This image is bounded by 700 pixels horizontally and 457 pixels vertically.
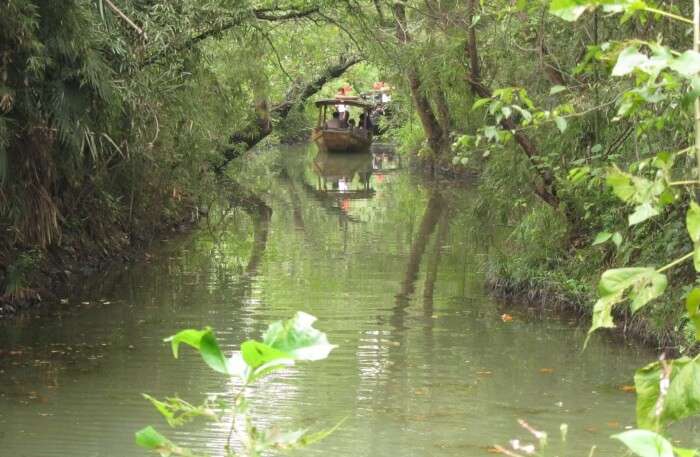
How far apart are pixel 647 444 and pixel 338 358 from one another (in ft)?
24.0

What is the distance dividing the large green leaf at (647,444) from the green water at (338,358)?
4.80m

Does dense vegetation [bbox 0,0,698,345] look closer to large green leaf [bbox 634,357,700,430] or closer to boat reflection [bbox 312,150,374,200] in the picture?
large green leaf [bbox 634,357,700,430]

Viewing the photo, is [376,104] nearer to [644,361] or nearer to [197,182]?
[197,182]

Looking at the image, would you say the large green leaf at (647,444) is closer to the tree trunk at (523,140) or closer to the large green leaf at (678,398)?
the large green leaf at (678,398)

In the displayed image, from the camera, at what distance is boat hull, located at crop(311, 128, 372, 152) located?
4144 cm

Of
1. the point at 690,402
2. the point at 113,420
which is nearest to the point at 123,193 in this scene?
the point at 113,420

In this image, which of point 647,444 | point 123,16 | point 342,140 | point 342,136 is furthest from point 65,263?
point 342,140

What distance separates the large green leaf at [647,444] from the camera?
1.40 meters

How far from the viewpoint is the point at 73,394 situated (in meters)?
7.44

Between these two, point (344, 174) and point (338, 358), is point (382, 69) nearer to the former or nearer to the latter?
point (338, 358)

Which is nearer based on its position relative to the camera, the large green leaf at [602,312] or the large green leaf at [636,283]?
the large green leaf at [636,283]

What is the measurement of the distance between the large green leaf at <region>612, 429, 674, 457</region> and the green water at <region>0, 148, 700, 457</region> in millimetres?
4798

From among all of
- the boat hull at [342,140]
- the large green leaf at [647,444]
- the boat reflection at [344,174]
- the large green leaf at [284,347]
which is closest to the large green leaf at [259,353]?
the large green leaf at [284,347]

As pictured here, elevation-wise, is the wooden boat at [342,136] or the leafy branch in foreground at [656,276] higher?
the wooden boat at [342,136]
